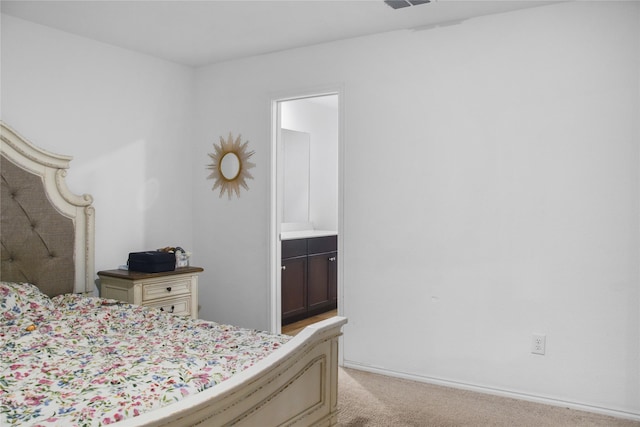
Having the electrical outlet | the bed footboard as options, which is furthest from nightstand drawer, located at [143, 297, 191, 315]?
the electrical outlet

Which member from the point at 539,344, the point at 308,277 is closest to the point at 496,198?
the point at 539,344

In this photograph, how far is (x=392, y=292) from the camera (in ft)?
11.6

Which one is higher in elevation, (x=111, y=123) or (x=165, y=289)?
(x=111, y=123)

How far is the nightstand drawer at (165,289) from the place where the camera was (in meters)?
3.53

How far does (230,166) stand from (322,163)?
6.18 ft

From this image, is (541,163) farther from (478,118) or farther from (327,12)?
(327,12)

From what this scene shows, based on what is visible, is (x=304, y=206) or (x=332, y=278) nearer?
(x=332, y=278)

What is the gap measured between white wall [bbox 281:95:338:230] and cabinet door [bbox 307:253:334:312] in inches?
28.2

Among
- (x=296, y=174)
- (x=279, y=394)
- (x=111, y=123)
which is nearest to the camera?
(x=279, y=394)

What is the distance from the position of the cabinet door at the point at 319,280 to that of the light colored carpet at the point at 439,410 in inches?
69.0

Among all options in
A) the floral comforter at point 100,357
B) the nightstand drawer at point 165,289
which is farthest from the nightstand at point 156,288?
the floral comforter at point 100,357

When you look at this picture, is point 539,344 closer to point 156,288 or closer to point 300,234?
point 156,288

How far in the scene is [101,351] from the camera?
214 cm

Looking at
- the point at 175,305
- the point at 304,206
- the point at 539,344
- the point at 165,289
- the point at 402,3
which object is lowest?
the point at 539,344
